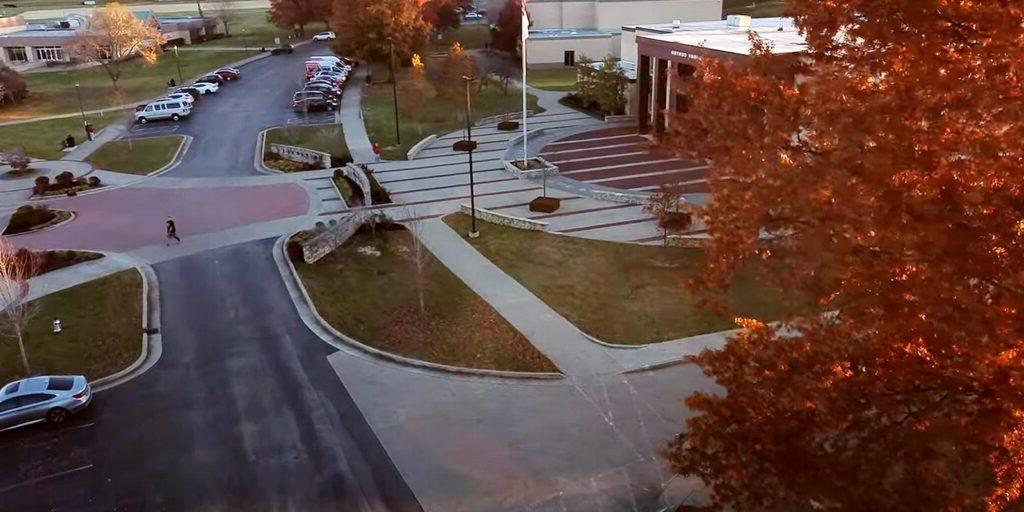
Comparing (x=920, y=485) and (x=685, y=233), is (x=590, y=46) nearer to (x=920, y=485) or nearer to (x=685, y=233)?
(x=685, y=233)

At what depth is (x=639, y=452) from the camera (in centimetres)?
1648

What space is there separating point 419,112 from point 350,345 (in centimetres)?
3501

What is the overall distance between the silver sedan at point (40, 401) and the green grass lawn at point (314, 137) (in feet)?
85.5

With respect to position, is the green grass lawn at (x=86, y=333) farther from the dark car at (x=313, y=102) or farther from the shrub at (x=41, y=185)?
the dark car at (x=313, y=102)

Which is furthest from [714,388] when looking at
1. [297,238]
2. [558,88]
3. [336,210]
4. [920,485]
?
[558,88]

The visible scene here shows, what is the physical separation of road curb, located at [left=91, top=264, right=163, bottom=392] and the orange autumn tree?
1569 cm

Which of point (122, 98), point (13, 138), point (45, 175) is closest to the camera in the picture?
point (45, 175)

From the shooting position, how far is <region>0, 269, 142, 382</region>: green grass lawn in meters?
20.3

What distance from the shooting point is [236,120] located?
5288 centimetres

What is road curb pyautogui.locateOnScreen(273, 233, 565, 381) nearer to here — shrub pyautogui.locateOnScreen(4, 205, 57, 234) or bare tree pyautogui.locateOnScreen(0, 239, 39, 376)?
bare tree pyautogui.locateOnScreen(0, 239, 39, 376)

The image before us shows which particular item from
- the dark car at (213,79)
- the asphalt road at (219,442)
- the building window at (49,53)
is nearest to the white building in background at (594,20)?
the dark car at (213,79)

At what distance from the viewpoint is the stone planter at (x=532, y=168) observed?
123 feet

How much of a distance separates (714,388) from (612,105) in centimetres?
3391

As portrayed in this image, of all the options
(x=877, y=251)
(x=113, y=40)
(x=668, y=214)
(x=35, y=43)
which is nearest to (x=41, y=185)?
(x=668, y=214)
